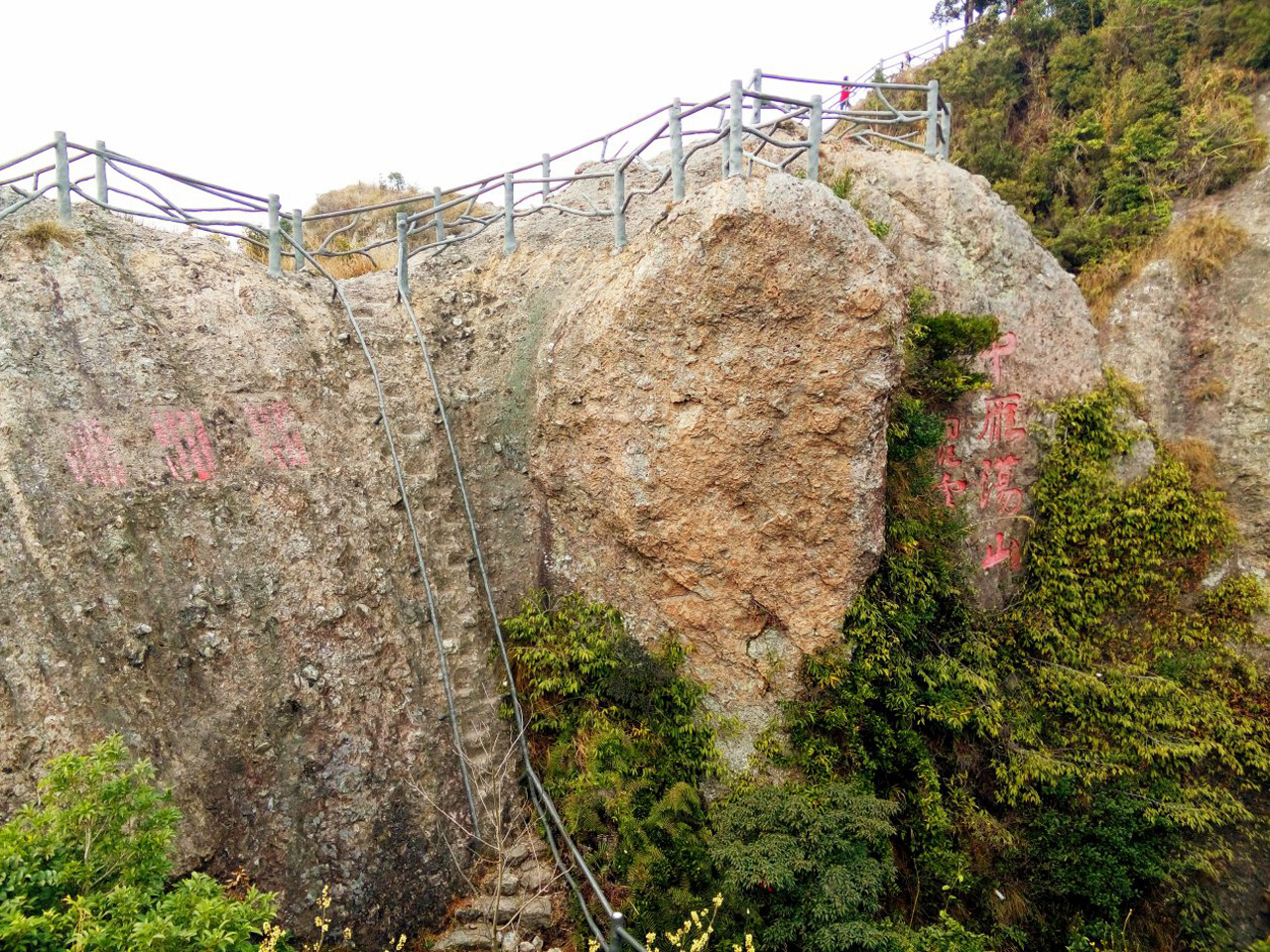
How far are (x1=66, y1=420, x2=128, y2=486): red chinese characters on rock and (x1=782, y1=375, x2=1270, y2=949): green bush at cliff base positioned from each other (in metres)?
6.00

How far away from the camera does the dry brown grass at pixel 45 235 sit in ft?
20.7

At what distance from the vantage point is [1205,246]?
29.7ft

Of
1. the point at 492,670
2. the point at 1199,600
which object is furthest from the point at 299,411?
the point at 1199,600

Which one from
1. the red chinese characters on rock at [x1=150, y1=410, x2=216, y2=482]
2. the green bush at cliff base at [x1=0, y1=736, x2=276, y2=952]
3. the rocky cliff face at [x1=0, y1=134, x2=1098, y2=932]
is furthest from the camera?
the red chinese characters on rock at [x1=150, y1=410, x2=216, y2=482]

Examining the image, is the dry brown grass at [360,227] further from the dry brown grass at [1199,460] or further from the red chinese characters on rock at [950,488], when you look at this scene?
the dry brown grass at [1199,460]

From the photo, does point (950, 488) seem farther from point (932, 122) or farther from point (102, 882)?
point (102, 882)

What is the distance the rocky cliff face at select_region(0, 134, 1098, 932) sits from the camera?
18.1 feet

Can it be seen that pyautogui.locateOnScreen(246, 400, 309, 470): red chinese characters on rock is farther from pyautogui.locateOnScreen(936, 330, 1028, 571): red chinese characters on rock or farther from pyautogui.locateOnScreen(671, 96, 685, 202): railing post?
pyautogui.locateOnScreen(936, 330, 1028, 571): red chinese characters on rock

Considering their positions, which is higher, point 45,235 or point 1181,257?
point 45,235

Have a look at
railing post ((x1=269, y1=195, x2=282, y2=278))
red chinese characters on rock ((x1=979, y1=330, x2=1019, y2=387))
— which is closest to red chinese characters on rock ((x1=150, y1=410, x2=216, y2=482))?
railing post ((x1=269, y1=195, x2=282, y2=278))

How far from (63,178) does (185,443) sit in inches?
106

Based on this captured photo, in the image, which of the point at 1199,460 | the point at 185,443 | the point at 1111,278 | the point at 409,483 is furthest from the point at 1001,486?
the point at 185,443

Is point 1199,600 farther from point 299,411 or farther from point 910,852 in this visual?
point 299,411

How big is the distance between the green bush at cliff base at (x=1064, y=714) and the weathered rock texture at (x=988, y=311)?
40 cm
